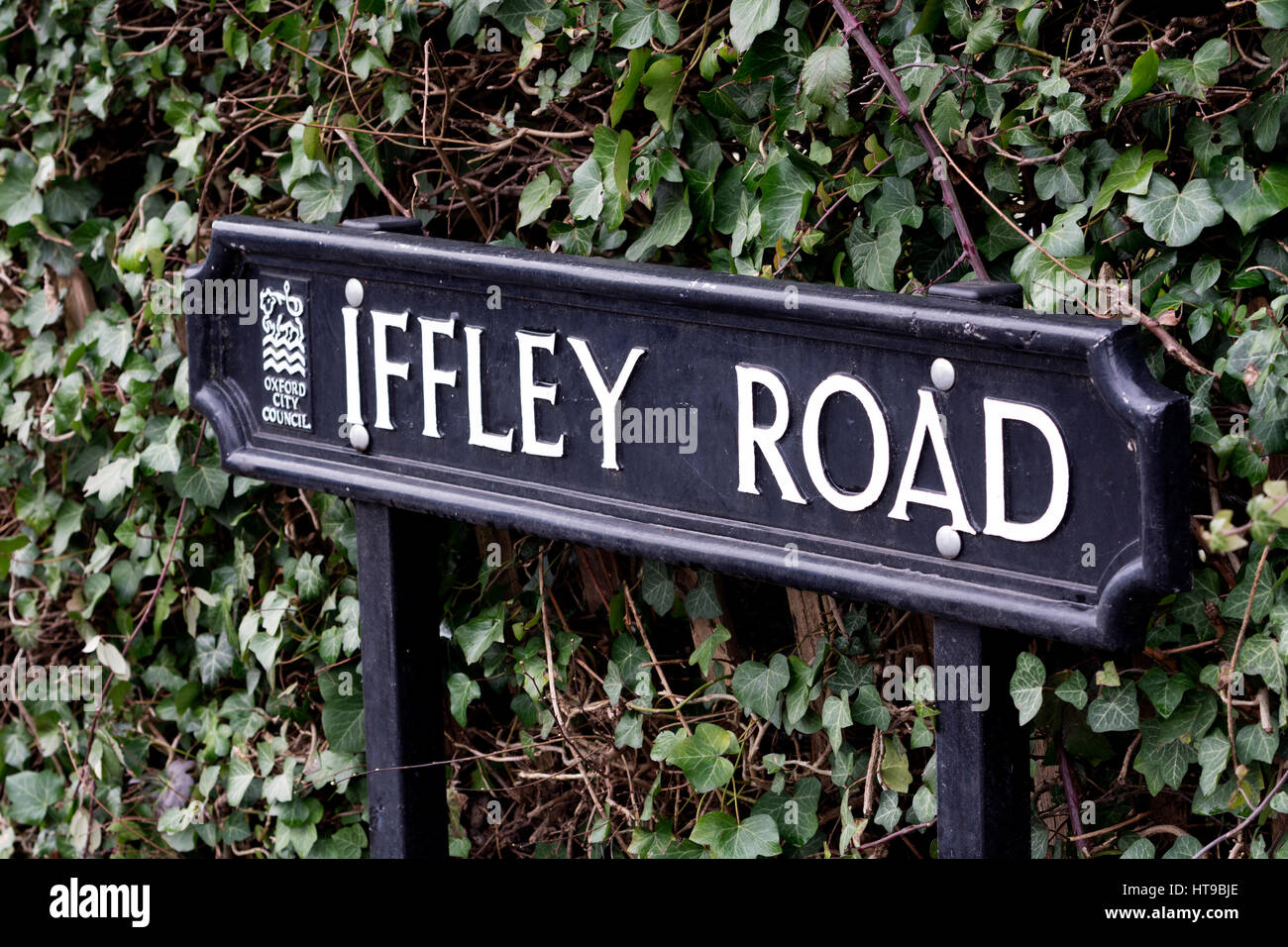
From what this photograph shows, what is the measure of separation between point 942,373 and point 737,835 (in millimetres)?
746

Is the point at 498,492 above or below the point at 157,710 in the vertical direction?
above

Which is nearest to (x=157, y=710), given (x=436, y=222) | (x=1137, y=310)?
(x=436, y=222)

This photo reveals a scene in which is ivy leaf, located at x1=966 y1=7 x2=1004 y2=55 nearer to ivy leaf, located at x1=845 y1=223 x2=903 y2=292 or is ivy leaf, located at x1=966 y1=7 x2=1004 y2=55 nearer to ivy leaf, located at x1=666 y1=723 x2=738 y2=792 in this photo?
ivy leaf, located at x1=845 y1=223 x2=903 y2=292

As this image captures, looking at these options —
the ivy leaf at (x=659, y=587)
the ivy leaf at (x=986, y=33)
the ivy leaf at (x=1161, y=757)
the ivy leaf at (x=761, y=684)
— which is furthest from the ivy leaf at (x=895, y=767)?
the ivy leaf at (x=986, y=33)

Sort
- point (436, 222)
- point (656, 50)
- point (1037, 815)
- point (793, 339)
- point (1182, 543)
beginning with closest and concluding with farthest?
point (1182, 543) → point (793, 339) → point (1037, 815) → point (656, 50) → point (436, 222)

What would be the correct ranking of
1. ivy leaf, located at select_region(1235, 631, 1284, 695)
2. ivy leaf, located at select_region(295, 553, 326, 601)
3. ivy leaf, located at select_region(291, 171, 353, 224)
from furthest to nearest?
ivy leaf, located at select_region(295, 553, 326, 601)
ivy leaf, located at select_region(291, 171, 353, 224)
ivy leaf, located at select_region(1235, 631, 1284, 695)

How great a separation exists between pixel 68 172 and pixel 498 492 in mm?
1419

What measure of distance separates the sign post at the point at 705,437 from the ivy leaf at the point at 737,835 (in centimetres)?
39

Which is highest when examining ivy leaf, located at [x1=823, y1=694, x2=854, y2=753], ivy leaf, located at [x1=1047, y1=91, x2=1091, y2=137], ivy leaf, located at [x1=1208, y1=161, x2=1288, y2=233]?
ivy leaf, located at [x1=1047, y1=91, x2=1091, y2=137]

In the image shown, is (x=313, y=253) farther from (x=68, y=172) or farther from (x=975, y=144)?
(x=68, y=172)

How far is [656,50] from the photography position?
1770mm

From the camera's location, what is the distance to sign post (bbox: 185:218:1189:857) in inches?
48.3

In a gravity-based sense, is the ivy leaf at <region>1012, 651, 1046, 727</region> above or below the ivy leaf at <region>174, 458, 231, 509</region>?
below

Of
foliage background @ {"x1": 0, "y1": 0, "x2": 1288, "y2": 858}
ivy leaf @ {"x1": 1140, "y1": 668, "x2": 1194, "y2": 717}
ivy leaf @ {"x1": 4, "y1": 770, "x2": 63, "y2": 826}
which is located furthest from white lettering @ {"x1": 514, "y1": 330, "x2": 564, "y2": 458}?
ivy leaf @ {"x1": 4, "y1": 770, "x2": 63, "y2": 826}
